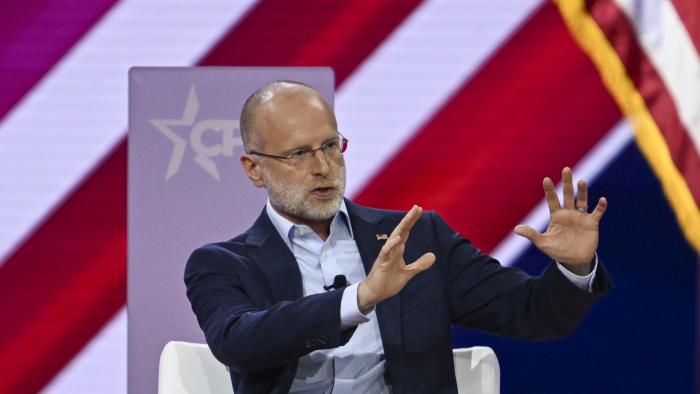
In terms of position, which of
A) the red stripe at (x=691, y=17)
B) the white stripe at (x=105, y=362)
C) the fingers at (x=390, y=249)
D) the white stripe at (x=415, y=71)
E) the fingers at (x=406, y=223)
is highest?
the white stripe at (x=415, y=71)

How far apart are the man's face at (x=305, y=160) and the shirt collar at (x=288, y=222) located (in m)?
0.03

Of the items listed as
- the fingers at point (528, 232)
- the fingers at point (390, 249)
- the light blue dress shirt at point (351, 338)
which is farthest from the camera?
the light blue dress shirt at point (351, 338)

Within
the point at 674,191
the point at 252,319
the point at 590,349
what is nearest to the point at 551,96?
the point at 674,191

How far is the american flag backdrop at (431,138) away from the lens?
10.2 feet

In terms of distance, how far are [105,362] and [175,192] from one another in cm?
81

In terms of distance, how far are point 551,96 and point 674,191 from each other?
0.49 metres

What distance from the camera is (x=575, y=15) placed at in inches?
124

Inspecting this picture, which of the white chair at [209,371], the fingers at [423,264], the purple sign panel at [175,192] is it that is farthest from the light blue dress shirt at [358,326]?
the purple sign panel at [175,192]

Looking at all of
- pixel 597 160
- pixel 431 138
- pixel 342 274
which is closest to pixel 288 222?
pixel 342 274

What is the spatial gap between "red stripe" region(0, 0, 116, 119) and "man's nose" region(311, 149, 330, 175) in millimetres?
1436

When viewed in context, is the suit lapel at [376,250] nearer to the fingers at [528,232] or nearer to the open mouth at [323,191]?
the open mouth at [323,191]

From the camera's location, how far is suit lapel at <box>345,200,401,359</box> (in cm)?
207

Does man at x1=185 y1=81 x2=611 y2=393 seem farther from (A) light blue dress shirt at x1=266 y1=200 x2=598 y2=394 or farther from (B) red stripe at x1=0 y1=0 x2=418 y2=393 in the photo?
(B) red stripe at x1=0 y1=0 x2=418 y2=393

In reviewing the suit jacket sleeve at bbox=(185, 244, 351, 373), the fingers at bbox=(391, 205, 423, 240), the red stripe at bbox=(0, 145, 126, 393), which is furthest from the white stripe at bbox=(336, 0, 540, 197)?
the fingers at bbox=(391, 205, 423, 240)
